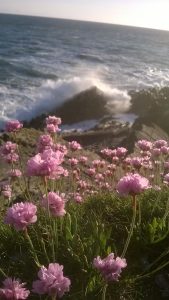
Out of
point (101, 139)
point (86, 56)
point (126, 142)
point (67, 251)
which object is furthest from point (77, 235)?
point (86, 56)

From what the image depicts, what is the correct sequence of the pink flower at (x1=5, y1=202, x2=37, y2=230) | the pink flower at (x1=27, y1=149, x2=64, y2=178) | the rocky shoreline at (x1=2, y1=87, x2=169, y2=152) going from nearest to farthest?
the pink flower at (x1=5, y1=202, x2=37, y2=230), the pink flower at (x1=27, y1=149, x2=64, y2=178), the rocky shoreline at (x1=2, y1=87, x2=169, y2=152)

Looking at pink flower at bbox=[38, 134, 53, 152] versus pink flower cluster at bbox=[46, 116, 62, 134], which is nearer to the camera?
pink flower at bbox=[38, 134, 53, 152]

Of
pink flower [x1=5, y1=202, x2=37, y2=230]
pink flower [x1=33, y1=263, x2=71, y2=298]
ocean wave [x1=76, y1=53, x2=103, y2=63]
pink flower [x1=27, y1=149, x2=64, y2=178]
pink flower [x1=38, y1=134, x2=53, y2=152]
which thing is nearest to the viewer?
pink flower [x1=33, y1=263, x2=71, y2=298]

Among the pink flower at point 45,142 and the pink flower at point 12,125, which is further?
the pink flower at point 12,125

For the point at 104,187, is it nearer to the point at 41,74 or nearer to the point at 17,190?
the point at 17,190

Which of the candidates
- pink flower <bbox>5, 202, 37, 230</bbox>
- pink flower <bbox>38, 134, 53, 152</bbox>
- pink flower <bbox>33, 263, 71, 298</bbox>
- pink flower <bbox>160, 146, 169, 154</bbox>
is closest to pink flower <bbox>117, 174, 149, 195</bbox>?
pink flower <bbox>5, 202, 37, 230</bbox>

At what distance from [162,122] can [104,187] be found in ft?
36.8

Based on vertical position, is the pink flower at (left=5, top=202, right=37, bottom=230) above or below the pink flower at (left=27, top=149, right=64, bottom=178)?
below

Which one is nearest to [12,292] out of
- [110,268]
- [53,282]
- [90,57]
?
[53,282]

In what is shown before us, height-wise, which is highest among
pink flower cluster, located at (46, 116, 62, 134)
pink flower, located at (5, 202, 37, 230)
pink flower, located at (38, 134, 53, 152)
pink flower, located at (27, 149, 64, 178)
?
pink flower, located at (27, 149, 64, 178)

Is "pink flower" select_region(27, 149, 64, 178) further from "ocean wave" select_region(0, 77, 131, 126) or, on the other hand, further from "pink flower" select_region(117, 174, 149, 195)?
"ocean wave" select_region(0, 77, 131, 126)

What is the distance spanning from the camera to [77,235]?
3848 millimetres

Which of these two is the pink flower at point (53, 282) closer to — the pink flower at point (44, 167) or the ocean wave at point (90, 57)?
the pink flower at point (44, 167)

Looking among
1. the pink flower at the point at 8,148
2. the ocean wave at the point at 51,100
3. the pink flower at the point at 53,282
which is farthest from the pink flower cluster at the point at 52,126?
the ocean wave at the point at 51,100
